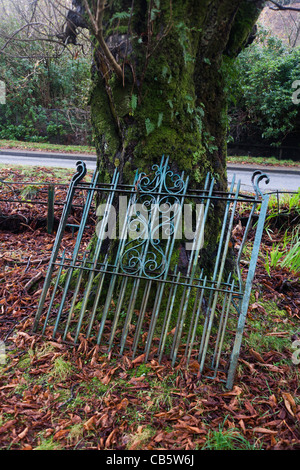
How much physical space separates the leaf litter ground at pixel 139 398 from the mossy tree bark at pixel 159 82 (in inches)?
63.1

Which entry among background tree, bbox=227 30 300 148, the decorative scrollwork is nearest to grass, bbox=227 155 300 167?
background tree, bbox=227 30 300 148

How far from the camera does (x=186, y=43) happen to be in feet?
9.61

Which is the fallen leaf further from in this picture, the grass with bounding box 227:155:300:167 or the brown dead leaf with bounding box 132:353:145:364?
the grass with bounding box 227:155:300:167

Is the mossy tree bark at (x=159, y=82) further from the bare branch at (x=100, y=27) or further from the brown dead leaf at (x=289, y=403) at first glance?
the brown dead leaf at (x=289, y=403)

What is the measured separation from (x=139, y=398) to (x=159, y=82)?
255 cm

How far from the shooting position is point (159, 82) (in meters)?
2.93

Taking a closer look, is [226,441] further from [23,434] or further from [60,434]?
[23,434]

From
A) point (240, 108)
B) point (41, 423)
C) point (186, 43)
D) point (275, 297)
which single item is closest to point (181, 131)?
point (186, 43)

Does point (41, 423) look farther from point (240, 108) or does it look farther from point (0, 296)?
point (240, 108)

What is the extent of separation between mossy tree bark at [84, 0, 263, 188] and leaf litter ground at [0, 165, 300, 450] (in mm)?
1602

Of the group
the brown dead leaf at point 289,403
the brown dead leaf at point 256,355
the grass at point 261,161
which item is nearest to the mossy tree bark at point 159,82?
the brown dead leaf at point 256,355

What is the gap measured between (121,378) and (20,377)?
0.74 meters

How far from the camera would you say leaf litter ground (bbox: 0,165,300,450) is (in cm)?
196
